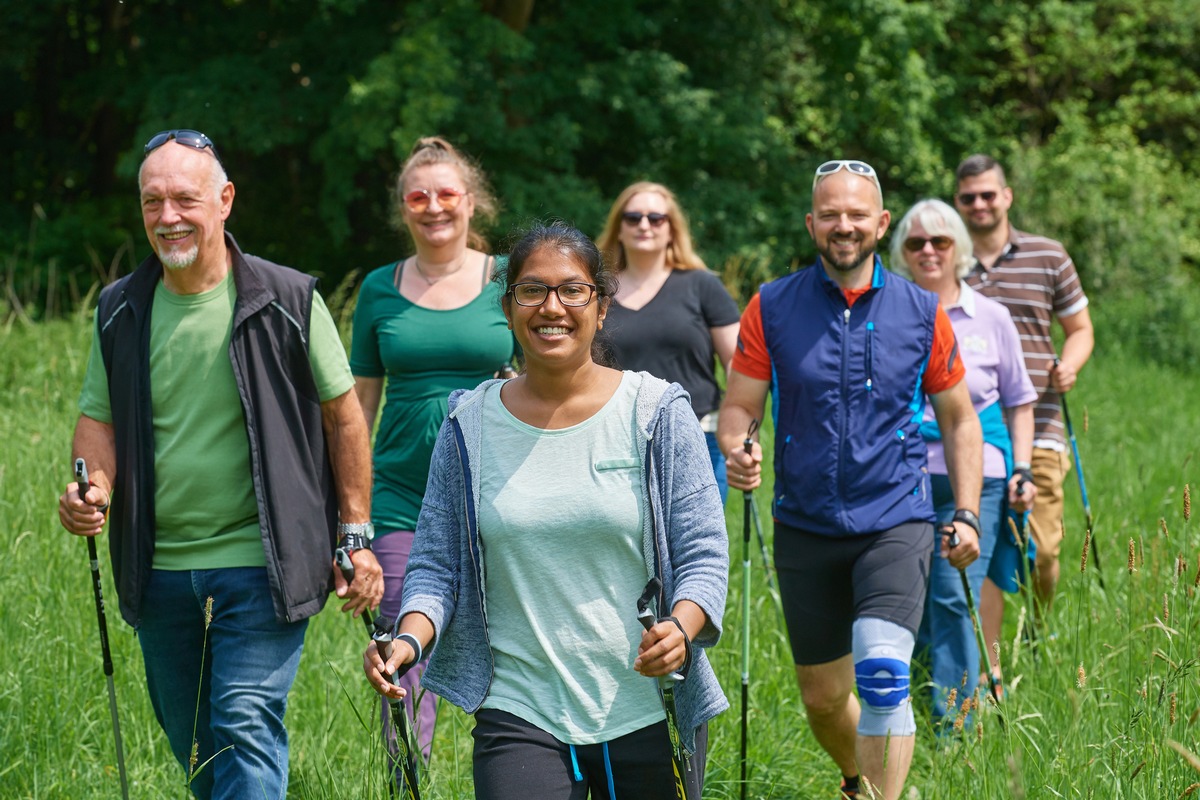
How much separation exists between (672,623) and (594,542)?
0.33 m

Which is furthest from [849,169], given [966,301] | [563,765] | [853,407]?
[563,765]

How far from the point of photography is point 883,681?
3990 mm

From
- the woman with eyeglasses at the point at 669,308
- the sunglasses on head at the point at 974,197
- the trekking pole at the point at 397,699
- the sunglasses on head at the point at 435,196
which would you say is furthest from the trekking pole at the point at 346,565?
the sunglasses on head at the point at 974,197

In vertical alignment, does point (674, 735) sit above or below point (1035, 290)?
below

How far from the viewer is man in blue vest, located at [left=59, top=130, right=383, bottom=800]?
3.73 meters

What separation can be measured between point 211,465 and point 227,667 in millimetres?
566

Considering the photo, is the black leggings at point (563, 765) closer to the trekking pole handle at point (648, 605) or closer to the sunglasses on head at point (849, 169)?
the trekking pole handle at point (648, 605)

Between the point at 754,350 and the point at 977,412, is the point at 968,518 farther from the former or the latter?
the point at 977,412

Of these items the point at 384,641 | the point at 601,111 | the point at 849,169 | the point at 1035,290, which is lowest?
the point at 384,641

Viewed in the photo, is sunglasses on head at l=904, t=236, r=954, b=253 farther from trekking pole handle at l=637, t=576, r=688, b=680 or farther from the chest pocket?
trekking pole handle at l=637, t=576, r=688, b=680

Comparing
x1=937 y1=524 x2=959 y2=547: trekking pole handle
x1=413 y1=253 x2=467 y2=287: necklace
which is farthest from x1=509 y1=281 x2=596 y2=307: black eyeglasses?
x1=413 y1=253 x2=467 y2=287: necklace

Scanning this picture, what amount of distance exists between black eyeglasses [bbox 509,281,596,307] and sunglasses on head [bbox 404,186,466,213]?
1898 mm

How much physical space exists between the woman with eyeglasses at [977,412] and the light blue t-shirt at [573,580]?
2.57 metres

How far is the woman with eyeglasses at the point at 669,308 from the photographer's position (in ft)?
19.2
